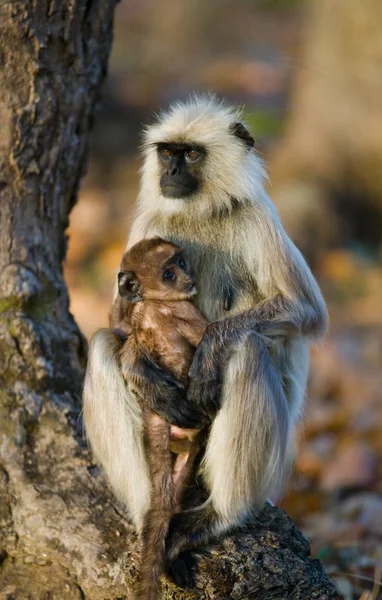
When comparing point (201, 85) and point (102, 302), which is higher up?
point (201, 85)

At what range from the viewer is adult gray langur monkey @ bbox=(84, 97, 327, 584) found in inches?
156

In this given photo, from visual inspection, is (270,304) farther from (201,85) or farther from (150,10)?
(150,10)

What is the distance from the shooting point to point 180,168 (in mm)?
4523

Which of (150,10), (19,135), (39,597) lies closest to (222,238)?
(19,135)

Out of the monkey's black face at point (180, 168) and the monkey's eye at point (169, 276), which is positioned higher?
the monkey's black face at point (180, 168)

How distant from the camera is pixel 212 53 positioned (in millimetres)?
21859

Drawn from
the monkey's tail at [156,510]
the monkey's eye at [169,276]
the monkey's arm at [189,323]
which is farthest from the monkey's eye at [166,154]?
the monkey's tail at [156,510]

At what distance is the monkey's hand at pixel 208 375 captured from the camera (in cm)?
395

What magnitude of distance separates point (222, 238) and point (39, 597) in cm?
186

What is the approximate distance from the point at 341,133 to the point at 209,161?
814 centimetres

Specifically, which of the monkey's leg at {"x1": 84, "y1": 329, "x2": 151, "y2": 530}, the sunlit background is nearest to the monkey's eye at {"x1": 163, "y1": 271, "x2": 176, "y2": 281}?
the monkey's leg at {"x1": 84, "y1": 329, "x2": 151, "y2": 530}

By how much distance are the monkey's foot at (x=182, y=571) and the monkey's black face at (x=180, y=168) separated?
1.74 m

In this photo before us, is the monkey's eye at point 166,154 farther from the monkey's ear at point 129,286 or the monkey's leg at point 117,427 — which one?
the monkey's leg at point 117,427

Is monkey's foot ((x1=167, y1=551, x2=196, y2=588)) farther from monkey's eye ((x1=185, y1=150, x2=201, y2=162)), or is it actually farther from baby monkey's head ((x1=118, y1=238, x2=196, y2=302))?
monkey's eye ((x1=185, y1=150, x2=201, y2=162))
